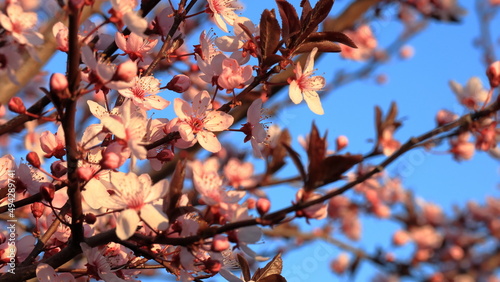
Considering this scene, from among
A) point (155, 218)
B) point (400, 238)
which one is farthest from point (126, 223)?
point (400, 238)

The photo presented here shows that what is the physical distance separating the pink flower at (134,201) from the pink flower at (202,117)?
7.0 inches

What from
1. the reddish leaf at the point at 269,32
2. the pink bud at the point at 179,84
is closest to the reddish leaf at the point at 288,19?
the reddish leaf at the point at 269,32

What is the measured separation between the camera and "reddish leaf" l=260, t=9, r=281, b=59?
3.42 ft

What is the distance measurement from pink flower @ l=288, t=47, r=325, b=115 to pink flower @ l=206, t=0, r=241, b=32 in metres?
0.21

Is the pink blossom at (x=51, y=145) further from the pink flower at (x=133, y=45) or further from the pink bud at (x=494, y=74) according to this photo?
the pink bud at (x=494, y=74)

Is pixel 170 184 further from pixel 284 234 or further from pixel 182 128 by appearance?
pixel 284 234

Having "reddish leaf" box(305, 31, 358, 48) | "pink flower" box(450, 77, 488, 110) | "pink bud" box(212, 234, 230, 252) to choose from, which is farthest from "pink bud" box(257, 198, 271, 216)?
"pink flower" box(450, 77, 488, 110)

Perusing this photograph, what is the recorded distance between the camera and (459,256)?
550 cm

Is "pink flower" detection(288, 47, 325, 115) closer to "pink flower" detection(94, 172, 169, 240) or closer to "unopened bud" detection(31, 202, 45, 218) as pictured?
"pink flower" detection(94, 172, 169, 240)

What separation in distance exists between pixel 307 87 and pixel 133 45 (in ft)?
1.40

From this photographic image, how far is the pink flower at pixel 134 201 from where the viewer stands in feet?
2.87

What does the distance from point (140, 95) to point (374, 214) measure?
15.7ft

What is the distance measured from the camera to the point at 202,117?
3.63 feet

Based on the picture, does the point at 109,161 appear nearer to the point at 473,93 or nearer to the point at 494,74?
the point at 494,74
